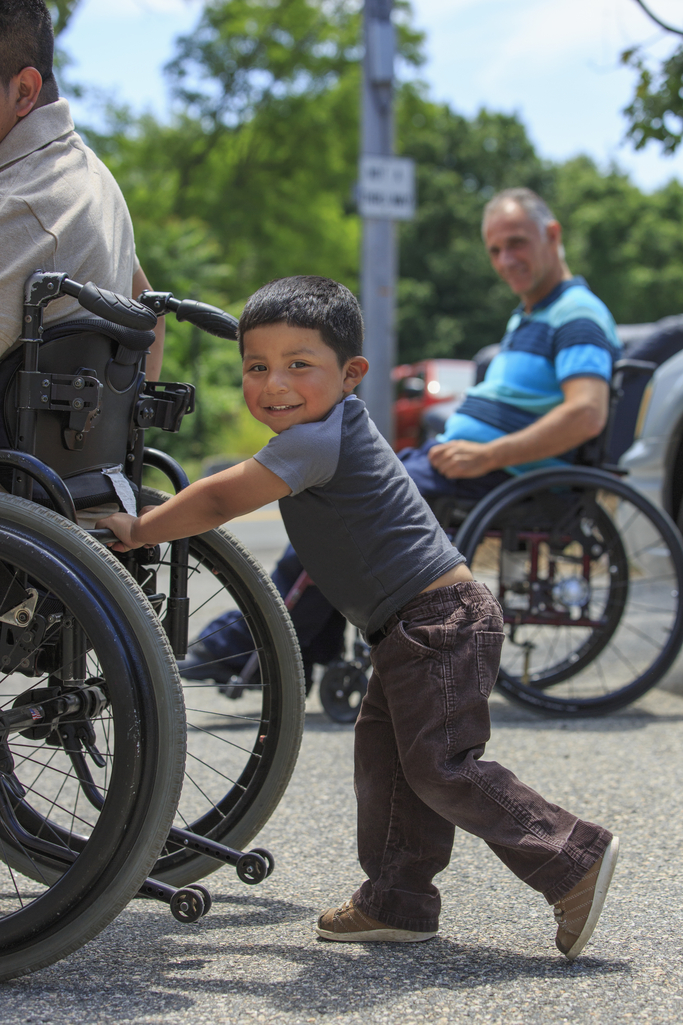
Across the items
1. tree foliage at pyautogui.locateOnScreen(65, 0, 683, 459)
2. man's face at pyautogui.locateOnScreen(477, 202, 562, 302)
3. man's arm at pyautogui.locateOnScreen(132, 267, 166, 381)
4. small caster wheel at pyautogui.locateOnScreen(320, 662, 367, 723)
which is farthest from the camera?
tree foliage at pyautogui.locateOnScreen(65, 0, 683, 459)

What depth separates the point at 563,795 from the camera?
2.81m

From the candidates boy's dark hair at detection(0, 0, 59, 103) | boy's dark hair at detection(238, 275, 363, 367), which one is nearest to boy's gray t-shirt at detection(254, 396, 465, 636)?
boy's dark hair at detection(238, 275, 363, 367)

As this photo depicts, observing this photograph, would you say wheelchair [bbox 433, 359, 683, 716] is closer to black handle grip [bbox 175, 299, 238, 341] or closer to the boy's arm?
black handle grip [bbox 175, 299, 238, 341]

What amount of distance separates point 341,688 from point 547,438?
107 centimetres

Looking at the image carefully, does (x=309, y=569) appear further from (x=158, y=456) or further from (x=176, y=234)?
(x=176, y=234)

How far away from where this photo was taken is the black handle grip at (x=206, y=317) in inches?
86.0

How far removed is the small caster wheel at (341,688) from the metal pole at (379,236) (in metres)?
5.31

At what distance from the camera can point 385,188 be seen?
8641mm

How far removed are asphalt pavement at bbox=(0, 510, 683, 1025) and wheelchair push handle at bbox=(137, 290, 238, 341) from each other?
115 cm

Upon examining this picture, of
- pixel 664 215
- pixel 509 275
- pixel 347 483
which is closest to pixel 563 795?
pixel 347 483

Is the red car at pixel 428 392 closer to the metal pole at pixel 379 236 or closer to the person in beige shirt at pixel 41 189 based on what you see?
the metal pole at pixel 379 236

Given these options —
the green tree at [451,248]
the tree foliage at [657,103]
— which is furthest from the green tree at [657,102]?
the green tree at [451,248]

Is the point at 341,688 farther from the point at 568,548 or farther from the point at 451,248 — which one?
the point at 451,248

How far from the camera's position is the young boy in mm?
1832
